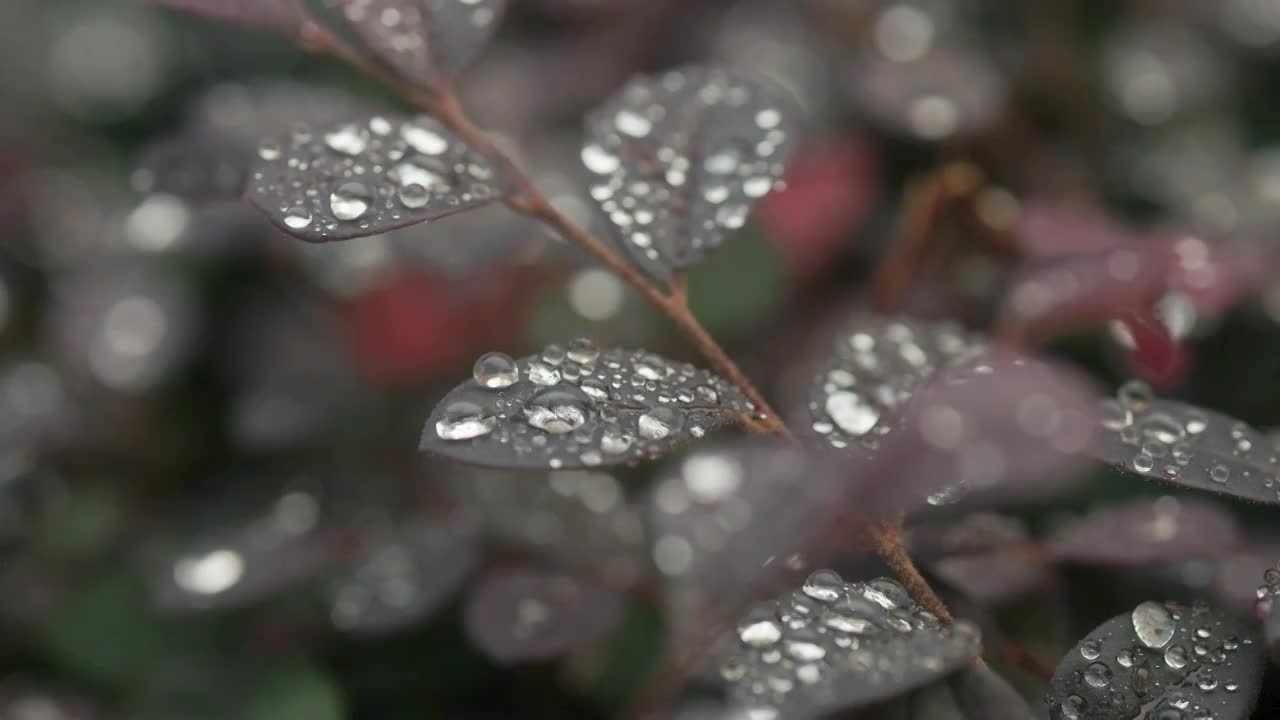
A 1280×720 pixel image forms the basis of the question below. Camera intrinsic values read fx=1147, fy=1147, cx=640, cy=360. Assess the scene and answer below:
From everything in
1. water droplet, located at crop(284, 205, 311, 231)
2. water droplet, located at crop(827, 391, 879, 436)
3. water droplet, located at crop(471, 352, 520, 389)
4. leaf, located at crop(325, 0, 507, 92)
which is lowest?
water droplet, located at crop(827, 391, 879, 436)

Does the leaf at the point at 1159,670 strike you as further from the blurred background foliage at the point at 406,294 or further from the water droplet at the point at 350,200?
the water droplet at the point at 350,200

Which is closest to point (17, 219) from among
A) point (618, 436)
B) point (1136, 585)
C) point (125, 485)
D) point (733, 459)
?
point (125, 485)

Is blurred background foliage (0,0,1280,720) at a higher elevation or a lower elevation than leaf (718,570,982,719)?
lower

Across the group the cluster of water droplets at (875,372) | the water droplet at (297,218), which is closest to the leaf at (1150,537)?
the cluster of water droplets at (875,372)

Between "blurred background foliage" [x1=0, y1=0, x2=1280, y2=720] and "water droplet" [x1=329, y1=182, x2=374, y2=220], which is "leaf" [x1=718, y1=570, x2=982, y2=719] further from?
"water droplet" [x1=329, y1=182, x2=374, y2=220]

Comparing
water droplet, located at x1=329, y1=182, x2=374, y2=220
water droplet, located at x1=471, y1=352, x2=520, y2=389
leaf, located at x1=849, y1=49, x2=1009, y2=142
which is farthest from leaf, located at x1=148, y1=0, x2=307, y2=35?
leaf, located at x1=849, y1=49, x2=1009, y2=142

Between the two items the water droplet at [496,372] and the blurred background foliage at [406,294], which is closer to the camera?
the water droplet at [496,372]
